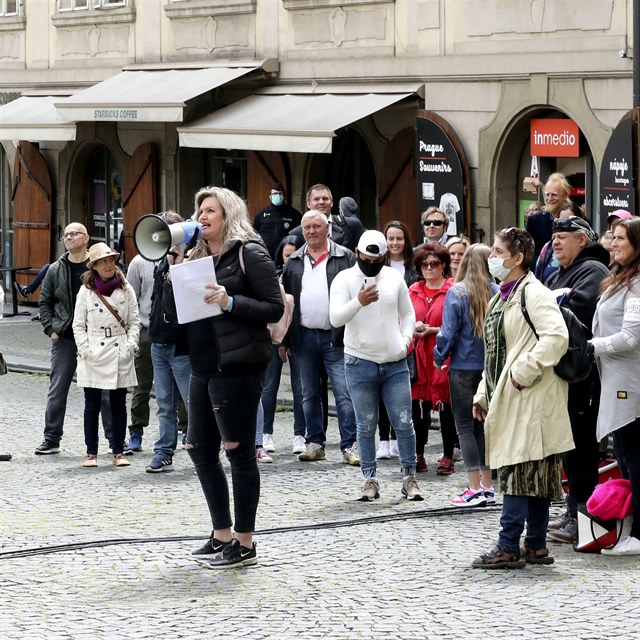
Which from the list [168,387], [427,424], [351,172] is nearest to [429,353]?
[427,424]

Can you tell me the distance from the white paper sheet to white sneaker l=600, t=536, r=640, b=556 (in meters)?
2.42

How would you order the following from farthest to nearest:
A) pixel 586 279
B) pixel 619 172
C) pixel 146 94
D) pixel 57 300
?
pixel 146 94 → pixel 619 172 → pixel 57 300 → pixel 586 279

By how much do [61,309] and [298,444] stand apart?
6.55ft

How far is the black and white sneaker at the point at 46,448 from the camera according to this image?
1250 cm

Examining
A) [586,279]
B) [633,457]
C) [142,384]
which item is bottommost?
[142,384]

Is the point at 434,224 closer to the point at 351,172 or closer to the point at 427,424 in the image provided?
the point at 427,424

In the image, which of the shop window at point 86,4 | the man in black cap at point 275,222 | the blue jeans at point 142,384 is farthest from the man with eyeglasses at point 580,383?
the shop window at point 86,4

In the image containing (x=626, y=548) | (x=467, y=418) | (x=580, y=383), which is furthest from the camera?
(x=467, y=418)

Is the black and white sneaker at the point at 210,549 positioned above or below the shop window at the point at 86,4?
below

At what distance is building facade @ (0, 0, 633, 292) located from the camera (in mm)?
17312

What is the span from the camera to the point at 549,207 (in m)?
13.7

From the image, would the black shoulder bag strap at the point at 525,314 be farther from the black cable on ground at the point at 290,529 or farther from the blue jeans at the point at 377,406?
the blue jeans at the point at 377,406

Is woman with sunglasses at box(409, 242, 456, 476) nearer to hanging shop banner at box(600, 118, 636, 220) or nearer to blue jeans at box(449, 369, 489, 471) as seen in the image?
blue jeans at box(449, 369, 489, 471)

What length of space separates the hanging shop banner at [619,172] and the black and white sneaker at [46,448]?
5.82 m
